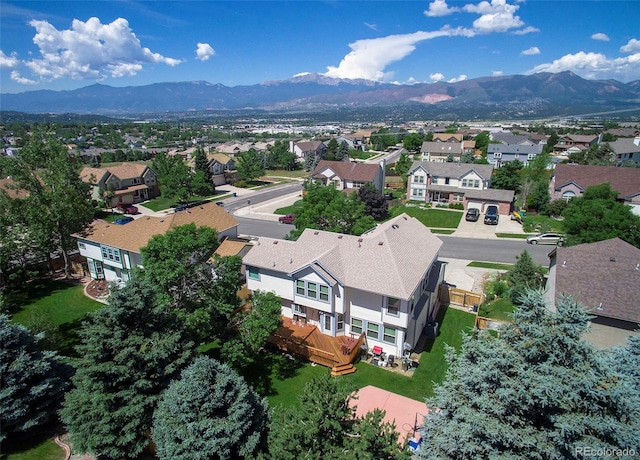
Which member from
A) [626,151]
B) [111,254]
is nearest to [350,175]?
[111,254]

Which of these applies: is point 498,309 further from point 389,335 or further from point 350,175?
point 350,175

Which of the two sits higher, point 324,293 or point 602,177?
point 602,177

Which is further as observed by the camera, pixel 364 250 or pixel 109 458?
pixel 364 250

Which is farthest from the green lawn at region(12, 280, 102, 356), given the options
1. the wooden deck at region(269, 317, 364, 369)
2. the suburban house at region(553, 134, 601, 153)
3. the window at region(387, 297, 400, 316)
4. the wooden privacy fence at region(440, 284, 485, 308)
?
the suburban house at region(553, 134, 601, 153)

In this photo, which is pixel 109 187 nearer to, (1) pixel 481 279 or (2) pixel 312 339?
(2) pixel 312 339

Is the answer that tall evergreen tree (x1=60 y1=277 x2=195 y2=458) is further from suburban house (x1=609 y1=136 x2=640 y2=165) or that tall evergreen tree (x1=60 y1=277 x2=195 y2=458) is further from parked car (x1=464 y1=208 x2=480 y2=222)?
suburban house (x1=609 y1=136 x2=640 y2=165)

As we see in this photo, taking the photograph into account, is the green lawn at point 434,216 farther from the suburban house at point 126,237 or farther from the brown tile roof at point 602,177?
the suburban house at point 126,237

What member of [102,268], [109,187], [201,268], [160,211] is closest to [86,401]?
[201,268]
